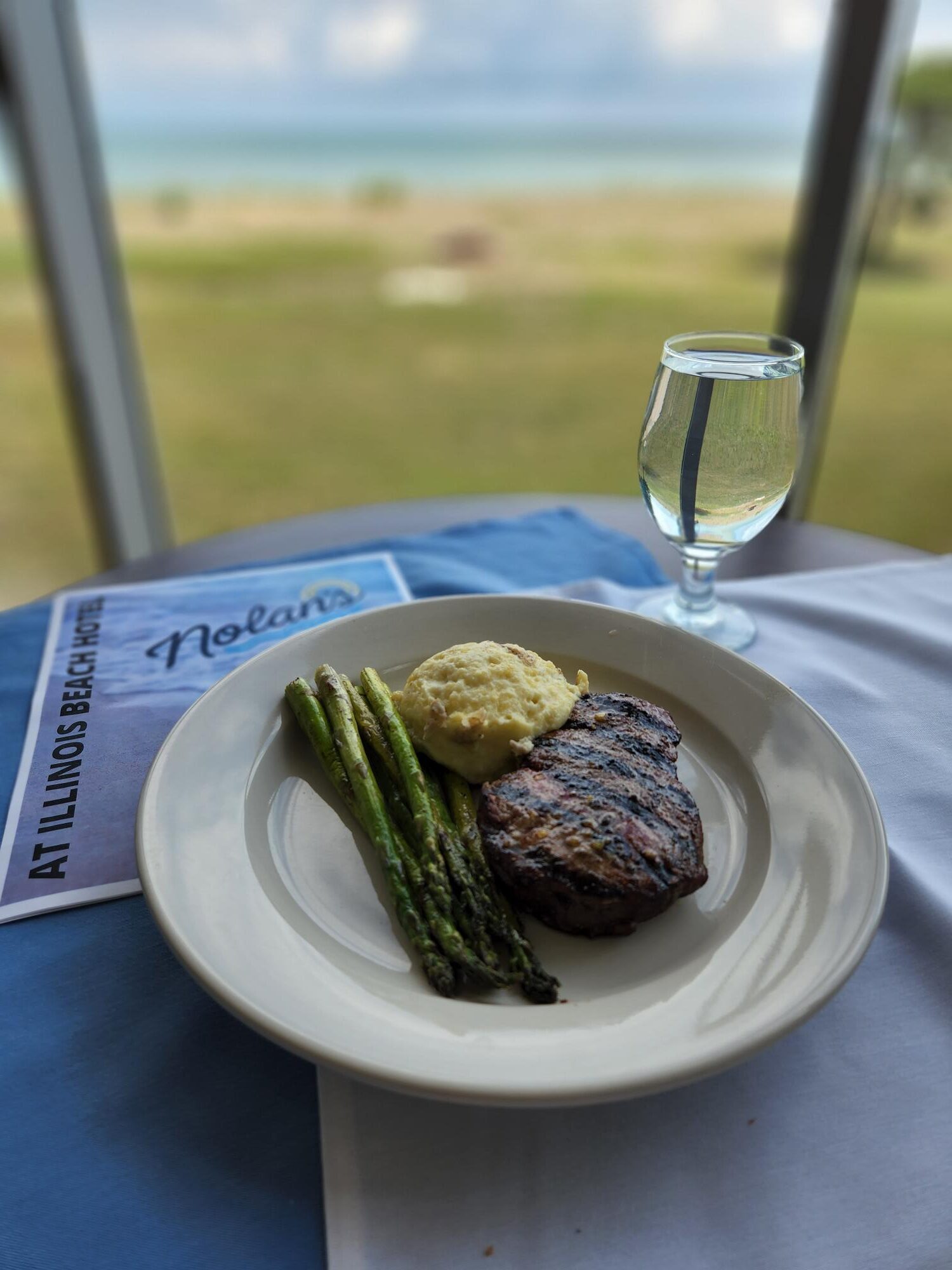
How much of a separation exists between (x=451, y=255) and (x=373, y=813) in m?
14.0

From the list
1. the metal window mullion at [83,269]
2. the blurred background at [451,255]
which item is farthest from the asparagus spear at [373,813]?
the blurred background at [451,255]

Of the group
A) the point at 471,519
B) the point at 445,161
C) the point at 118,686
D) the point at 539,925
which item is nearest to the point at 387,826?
the point at 539,925

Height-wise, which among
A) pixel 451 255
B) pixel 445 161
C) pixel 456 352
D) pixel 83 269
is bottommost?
pixel 456 352

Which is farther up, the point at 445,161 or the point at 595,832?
the point at 445,161

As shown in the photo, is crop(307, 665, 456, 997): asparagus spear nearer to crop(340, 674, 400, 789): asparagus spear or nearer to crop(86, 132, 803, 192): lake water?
crop(340, 674, 400, 789): asparagus spear

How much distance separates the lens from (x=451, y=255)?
13.8m

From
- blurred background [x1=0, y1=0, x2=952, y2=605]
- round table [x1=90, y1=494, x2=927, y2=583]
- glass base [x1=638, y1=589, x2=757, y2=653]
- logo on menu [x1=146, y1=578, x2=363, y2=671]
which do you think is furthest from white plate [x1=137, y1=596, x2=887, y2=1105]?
blurred background [x1=0, y1=0, x2=952, y2=605]

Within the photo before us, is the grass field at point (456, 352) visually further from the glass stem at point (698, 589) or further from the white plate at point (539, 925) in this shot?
the white plate at point (539, 925)

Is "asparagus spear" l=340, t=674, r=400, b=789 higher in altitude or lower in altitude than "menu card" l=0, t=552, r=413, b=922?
higher

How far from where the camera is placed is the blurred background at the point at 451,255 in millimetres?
8906

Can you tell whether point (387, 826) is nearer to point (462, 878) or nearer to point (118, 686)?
point (462, 878)

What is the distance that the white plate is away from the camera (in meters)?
0.97

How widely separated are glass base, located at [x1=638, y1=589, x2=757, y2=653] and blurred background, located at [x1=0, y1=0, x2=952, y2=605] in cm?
467

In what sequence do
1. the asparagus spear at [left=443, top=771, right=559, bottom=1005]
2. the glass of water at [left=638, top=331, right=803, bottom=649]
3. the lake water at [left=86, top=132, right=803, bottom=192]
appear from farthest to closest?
the lake water at [left=86, top=132, right=803, bottom=192] → the glass of water at [left=638, top=331, right=803, bottom=649] → the asparagus spear at [left=443, top=771, right=559, bottom=1005]
